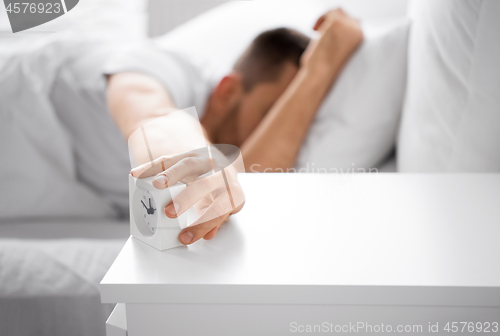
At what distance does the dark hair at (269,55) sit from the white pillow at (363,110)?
14 cm

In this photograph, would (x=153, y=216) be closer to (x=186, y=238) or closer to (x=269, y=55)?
(x=186, y=238)

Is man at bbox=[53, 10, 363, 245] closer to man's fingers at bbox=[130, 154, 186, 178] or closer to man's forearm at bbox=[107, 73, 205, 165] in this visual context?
man's forearm at bbox=[107, 73, 205, 165]

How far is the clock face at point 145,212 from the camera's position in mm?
405

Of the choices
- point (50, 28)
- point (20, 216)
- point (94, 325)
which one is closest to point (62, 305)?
point (94, 325)

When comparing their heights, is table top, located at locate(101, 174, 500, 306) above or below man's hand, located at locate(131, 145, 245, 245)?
below

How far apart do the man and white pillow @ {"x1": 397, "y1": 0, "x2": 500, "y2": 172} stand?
0.19 metres

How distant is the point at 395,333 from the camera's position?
1.18 ft

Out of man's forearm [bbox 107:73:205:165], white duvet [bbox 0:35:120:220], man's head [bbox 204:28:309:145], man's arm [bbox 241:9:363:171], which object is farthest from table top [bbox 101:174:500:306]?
white duvet [bbox 0:35:120:220]

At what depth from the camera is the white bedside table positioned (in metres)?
0.34

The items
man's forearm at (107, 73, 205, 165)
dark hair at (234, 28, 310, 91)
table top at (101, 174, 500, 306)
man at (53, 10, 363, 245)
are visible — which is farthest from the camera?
dark hair at (234, 28, 310, 91)

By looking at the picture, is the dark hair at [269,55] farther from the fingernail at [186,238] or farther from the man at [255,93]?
the fingernail at [186,238]

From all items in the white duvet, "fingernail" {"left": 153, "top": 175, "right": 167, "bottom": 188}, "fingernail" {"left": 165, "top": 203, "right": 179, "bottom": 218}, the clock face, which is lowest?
the white duvet

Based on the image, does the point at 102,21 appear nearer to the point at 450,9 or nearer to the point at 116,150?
the point at 116,150

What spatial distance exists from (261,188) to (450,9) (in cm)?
40
